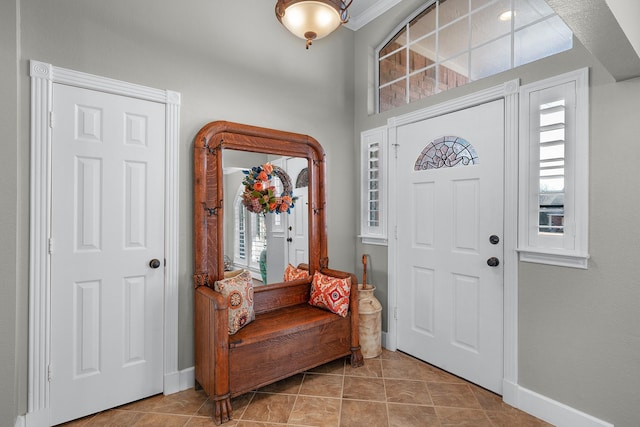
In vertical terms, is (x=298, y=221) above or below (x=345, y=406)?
above

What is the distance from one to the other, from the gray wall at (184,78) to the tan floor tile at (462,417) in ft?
5.05

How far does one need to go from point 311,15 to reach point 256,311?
2092 millimetres

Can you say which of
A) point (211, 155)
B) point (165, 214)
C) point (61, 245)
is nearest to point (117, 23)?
point (211, 155)

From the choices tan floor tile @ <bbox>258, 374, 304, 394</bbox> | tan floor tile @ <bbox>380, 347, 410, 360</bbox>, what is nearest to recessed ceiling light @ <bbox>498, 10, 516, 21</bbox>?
tan floor tile @ <bbox>380, 347, 410, 360</bbox>

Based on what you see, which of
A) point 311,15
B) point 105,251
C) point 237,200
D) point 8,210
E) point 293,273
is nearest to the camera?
point 311,15

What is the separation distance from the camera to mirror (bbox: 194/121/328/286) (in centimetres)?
240

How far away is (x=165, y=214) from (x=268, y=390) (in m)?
1.48

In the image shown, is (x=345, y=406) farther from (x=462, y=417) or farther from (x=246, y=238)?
(x=246, y=238)

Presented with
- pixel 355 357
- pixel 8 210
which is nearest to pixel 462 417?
pixel 355 357

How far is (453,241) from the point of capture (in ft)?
8.44

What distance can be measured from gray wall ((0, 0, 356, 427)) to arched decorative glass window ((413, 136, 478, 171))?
2.79 feet

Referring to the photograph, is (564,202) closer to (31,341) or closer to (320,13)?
(320,13)

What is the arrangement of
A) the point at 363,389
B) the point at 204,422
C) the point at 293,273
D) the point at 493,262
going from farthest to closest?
the point at 293,273
the point at 363,389
the point at 493,262
the point at 204,422

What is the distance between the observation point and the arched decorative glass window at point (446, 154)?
2471 mm
